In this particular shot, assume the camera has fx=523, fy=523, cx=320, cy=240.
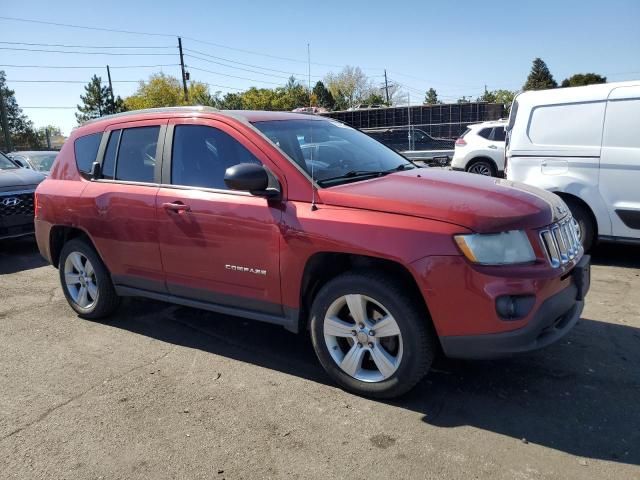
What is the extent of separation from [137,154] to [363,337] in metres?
2.48

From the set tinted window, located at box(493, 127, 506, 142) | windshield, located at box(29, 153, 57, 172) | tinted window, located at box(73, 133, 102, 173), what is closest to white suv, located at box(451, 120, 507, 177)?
tinted window, located at box(493, 127, 506, 142)

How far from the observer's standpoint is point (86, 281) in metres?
4.84

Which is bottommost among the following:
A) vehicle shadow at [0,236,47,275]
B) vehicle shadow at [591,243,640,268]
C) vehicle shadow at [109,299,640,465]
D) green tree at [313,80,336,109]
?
vehicle shadow at [591,243,640,268]

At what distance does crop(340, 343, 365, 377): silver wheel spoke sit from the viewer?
10.7ft

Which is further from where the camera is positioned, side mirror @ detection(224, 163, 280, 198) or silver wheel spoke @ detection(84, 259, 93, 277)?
silver wheel spoke @ detection(84, 259, 93, 277)

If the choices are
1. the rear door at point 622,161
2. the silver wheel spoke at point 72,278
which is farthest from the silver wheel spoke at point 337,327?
the rear door at point 622,161

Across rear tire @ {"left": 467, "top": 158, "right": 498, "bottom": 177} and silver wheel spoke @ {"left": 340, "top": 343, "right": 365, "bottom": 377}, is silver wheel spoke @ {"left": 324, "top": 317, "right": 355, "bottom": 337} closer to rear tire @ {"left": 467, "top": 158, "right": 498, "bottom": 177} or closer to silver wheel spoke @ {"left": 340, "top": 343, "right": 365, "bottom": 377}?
silver wheel spoke @ {"left": 340, "top": 343, "right": 365, "bottom": 377}

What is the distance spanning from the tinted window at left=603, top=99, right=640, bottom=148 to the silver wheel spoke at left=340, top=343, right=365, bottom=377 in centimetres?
449

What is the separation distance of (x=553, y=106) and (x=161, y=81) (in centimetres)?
7000

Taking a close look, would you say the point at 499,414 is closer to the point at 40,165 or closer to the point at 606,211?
the point at 606,211

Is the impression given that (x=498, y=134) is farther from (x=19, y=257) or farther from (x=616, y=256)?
(x=19, y=257)

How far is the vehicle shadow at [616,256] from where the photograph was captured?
630 centimetres

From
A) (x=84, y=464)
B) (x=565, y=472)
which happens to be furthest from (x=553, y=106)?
(x=84, y=464)

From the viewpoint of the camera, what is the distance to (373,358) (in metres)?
3.20
